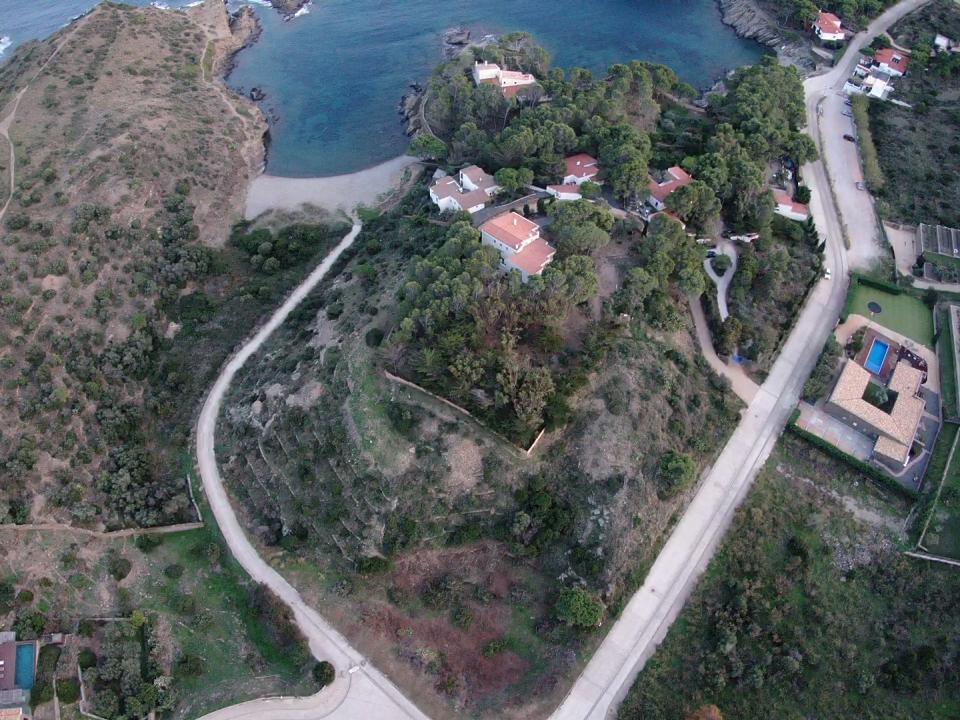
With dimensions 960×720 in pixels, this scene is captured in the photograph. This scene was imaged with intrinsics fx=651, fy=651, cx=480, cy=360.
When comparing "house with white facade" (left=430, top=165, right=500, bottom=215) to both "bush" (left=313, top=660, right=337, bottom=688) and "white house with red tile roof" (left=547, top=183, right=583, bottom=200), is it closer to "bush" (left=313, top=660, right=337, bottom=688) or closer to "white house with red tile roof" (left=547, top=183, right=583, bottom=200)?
"white house with red tile roof" (left=547, top=183, right=583, bottom=200)

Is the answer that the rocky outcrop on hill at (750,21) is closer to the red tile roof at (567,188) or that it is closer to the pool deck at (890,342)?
the red tile roof at (567,188)

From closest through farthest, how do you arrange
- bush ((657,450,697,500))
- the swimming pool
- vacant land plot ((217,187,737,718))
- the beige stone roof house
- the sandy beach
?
vacant land plot ((217,187,737,718))
bush ((657,450,697,500))
the beige stone roof house
the swimming pool
the sandy beach

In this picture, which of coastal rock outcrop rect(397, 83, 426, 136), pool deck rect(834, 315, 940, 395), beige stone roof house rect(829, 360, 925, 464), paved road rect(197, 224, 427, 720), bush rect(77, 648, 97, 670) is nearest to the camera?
paved road rect(197, 224, 427, 720)

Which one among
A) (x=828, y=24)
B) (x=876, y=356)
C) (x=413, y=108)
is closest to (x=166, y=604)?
(x=876, y=356)

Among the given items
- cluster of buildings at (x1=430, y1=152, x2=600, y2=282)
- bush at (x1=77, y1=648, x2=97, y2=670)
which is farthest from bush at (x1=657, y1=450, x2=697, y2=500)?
bush at (x1=77, y1=648, x2=97, y2=670)

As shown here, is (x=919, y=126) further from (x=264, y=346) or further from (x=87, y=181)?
(x=87, y=181)

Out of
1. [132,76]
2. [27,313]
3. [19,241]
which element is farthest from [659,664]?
[132,76]

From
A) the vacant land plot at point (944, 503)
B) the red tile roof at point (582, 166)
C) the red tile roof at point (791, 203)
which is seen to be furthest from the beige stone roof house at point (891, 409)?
the red tile roof at point (582, 166)
